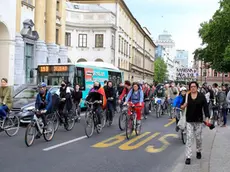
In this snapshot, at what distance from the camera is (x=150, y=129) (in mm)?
14609

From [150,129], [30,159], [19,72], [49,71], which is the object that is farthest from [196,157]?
[19,72]

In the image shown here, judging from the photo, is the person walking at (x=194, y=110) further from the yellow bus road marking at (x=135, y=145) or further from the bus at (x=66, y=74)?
the bus at (x=66, y=74)

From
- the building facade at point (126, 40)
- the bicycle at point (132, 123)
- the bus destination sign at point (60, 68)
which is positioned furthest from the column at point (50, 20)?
the bicycle at point (132, 123)

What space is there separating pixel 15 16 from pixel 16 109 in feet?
50.6

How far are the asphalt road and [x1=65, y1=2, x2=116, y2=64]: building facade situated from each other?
40539 mm

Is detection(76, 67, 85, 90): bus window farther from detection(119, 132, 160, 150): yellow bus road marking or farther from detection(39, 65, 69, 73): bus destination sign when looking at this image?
detection(119, 132, 160, 150): yellow bus road marking

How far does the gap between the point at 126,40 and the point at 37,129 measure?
5525 cm

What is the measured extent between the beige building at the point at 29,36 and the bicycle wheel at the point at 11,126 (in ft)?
45.1

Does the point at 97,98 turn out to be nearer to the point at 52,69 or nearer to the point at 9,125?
the point at 9,125

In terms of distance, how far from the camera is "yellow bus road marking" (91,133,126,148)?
34.3ft

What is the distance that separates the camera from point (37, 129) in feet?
34.6

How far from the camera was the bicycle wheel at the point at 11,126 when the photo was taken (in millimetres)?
12145

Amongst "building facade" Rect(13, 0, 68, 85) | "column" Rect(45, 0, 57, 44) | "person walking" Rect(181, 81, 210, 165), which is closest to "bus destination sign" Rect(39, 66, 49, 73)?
"building facade" Rect(13, 0, 68, 85)

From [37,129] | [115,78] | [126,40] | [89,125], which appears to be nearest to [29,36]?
[115,78]
